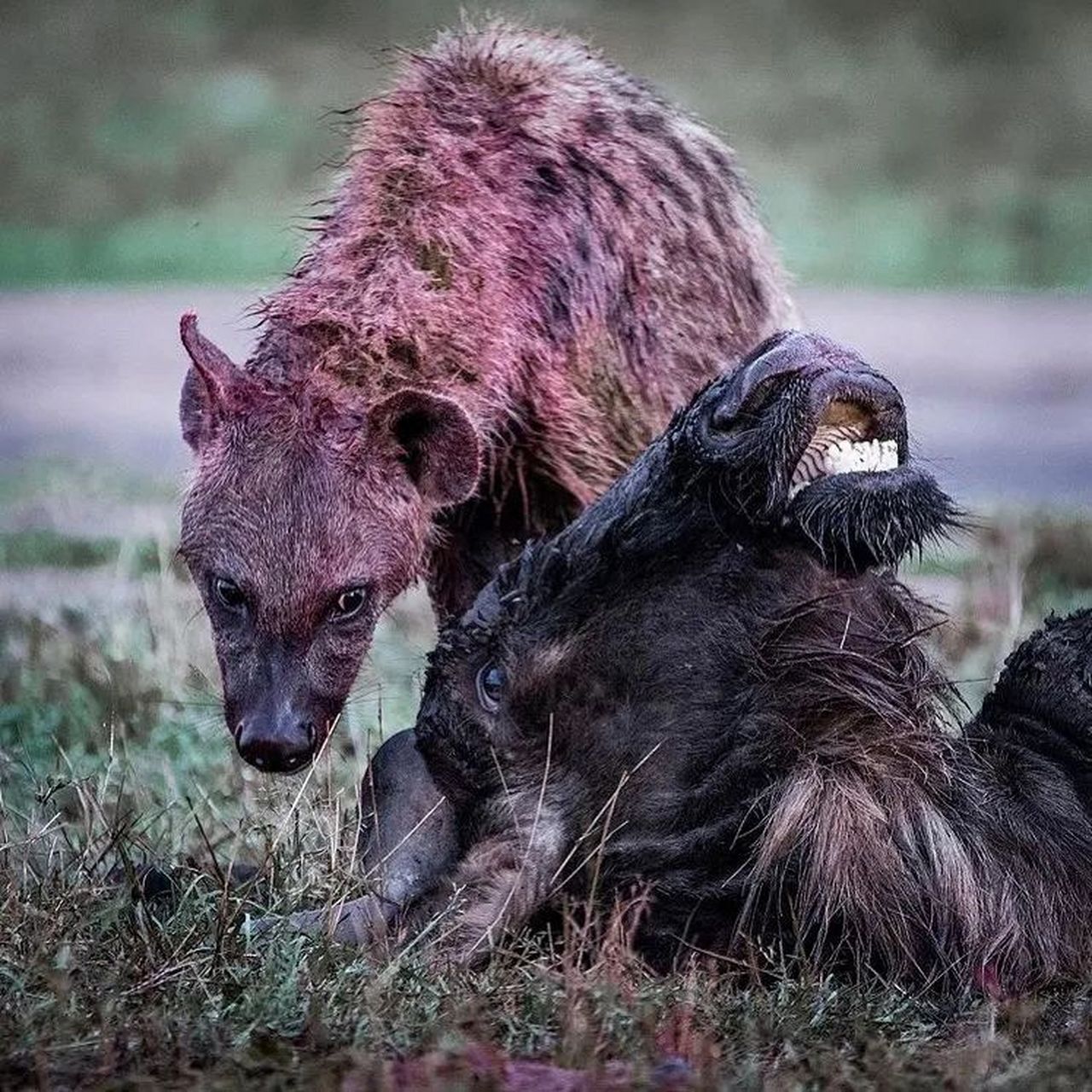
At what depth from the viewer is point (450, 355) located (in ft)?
19.8

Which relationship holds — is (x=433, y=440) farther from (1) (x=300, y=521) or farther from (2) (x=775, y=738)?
(2) (x=775, y=738)

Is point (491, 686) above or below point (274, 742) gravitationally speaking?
above

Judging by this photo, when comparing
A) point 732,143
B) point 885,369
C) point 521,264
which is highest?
point 732,143

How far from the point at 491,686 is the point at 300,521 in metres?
1.08

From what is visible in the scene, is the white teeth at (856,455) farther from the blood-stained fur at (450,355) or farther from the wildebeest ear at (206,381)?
the wildebeest ear at (206,381)

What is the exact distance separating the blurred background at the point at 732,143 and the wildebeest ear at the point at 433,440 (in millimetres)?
2433

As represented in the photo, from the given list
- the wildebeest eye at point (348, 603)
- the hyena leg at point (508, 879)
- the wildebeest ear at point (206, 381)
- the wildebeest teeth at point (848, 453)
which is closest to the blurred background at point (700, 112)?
the wildebeest ear at point (206, 381)

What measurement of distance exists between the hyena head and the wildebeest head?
39.7 inches

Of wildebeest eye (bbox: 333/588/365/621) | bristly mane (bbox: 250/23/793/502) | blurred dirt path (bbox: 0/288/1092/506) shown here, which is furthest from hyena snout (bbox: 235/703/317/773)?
blurred dirt path (bbox: 0/288/1092/506)

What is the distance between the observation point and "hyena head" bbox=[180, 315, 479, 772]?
224 inches

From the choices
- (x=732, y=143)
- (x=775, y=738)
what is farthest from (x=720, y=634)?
(x=732, y=143)

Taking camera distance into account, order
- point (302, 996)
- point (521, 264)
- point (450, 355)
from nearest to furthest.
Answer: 1. point (302, 996)
2. point (450, 355)
3. point (521, 264)

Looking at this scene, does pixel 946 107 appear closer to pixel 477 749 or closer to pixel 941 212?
pixel 941 212

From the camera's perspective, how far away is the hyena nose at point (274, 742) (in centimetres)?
552
